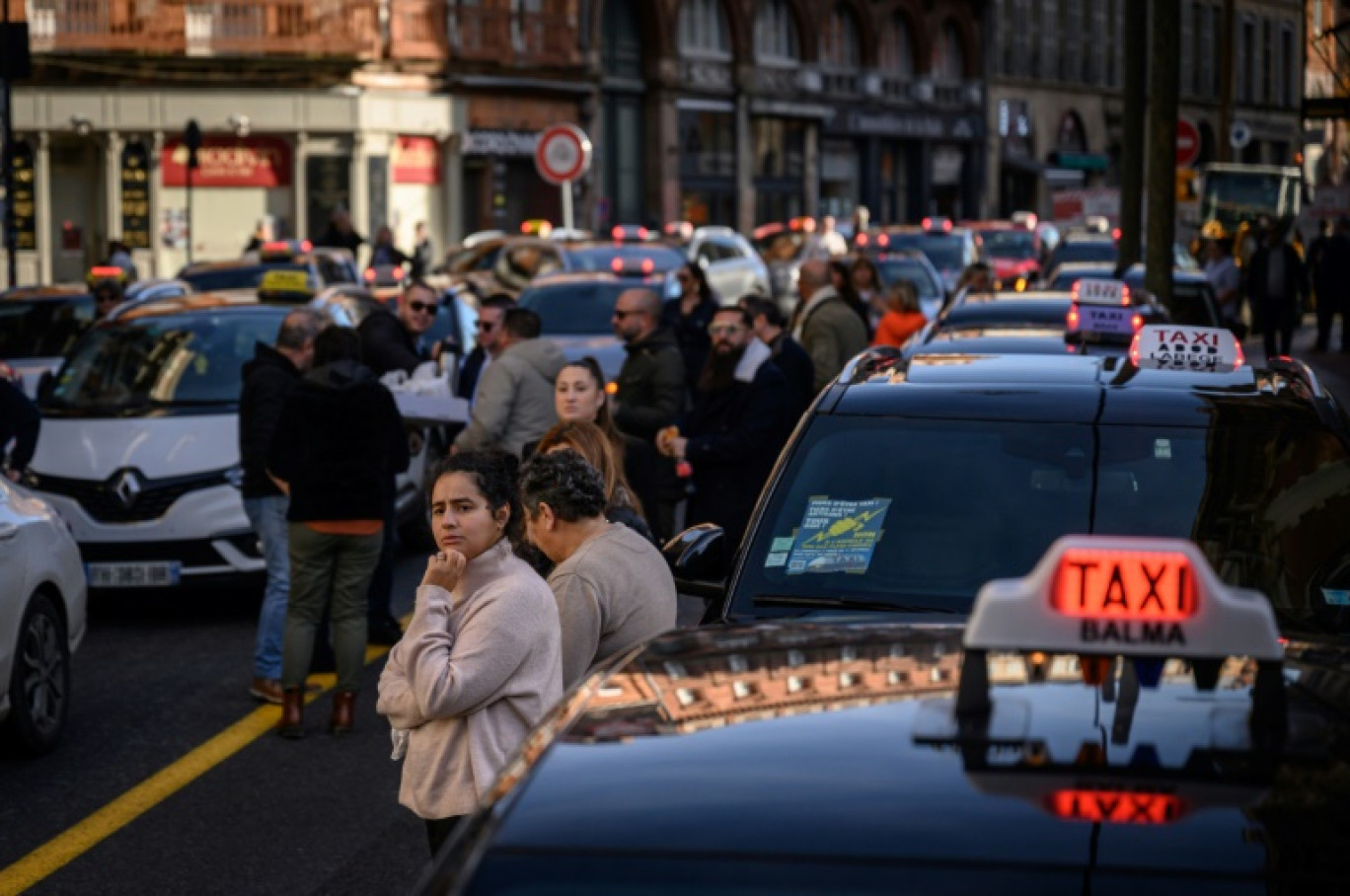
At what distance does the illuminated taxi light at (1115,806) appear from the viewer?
2504 mm

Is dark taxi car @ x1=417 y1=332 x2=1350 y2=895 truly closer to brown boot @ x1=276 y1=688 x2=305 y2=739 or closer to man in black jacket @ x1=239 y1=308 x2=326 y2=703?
brown boot @ x1=276 y1=688 x2=305 y2=739

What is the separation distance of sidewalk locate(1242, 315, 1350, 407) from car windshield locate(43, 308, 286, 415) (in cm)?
1247

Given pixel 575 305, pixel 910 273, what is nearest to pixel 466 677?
pixel 575 305

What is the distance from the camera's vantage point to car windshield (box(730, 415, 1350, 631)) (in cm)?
616

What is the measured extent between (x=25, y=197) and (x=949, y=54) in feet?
121

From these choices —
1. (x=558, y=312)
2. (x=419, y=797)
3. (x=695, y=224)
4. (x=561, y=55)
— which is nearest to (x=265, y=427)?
(x=419, y=797)

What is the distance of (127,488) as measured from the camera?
1323 cm

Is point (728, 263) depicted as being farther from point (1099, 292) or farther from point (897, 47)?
point (897, 47)

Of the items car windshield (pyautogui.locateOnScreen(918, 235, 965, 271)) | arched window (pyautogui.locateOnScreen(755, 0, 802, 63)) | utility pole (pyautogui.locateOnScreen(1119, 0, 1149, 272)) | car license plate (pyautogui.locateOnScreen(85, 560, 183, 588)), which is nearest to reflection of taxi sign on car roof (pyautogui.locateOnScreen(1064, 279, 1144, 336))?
car license plate (pyautogui.locateOnScreen(85, 560, 183, 588))

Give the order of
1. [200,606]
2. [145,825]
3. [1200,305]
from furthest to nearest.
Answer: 1. [1200,305]
2. [200,606]
3. [145,825]

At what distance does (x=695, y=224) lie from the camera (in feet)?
196

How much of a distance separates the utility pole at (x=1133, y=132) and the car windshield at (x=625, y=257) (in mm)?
4754

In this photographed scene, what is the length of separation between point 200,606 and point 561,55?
3999cm

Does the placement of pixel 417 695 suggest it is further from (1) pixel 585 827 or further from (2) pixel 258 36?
(2) pixel 258 36
